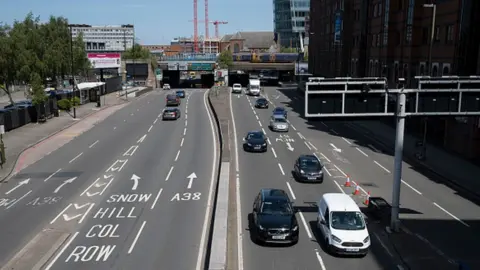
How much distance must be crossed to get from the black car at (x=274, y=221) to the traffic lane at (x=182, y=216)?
2.38 meters

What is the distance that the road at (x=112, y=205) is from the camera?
18125 millimetres

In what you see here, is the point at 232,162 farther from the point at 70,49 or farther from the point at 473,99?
the point at 70,49

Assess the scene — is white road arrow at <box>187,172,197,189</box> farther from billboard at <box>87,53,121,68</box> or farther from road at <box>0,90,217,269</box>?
billboard at <box>87,53,121,68</box>

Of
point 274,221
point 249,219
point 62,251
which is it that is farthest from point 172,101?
point 274,221

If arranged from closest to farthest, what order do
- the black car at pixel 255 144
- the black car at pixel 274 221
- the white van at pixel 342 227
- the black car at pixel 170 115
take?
the white van at pixel 342 227, the black car at pixel 274 221, the black car at pixel 255 144, the black car at pixel 170 115

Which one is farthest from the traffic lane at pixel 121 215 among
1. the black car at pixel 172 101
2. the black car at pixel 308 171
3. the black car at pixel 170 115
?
the black car at pixel 172 101

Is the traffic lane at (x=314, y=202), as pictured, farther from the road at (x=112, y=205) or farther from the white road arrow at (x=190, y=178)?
the white road arrow at (x=190, y=178)

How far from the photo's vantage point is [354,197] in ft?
85.6

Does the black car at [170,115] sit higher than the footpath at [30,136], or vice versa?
the black car at [170,115]

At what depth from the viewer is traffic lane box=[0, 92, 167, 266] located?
21.0m

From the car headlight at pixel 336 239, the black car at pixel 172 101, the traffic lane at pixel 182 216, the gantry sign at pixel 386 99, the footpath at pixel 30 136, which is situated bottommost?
the traffic lane at pixel 182 216

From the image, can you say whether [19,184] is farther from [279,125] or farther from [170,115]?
[170,115]

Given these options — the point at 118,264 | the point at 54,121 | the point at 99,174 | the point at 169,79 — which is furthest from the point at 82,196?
the point at 169,79

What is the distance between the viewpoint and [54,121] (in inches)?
2105
